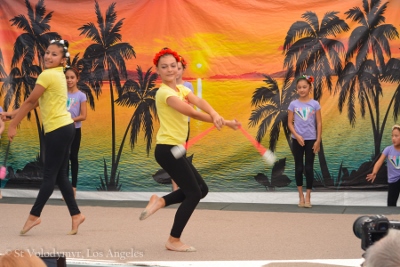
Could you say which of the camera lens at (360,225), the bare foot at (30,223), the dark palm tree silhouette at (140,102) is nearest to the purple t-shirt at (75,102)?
the dark palm tree silhouette at (140,102)

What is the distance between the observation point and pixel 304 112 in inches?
332

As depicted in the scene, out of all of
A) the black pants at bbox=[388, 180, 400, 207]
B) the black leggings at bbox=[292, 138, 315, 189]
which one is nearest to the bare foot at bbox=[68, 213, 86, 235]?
the black leggings at bbox=[292, 138, 315, 189]

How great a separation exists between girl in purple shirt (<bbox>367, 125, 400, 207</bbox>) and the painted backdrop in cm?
22

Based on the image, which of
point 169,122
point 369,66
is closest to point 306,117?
point 369,66

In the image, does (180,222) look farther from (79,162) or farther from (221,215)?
(79,162)

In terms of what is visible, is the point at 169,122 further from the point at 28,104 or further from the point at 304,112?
the point at 304,112

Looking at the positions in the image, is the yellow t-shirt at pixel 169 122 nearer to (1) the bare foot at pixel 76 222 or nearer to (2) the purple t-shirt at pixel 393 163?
(1) the bare foot at pixel 76 222

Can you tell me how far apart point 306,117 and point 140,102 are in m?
2.20

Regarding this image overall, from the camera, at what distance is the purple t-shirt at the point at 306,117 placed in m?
8.41

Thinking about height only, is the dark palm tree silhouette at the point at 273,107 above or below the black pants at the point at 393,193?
above

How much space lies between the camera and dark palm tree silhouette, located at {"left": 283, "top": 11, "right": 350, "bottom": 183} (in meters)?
8.50

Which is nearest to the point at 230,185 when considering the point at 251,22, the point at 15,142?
the point at 251,22

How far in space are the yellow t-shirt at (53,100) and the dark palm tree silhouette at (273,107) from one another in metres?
3.08

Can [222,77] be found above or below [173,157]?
above
